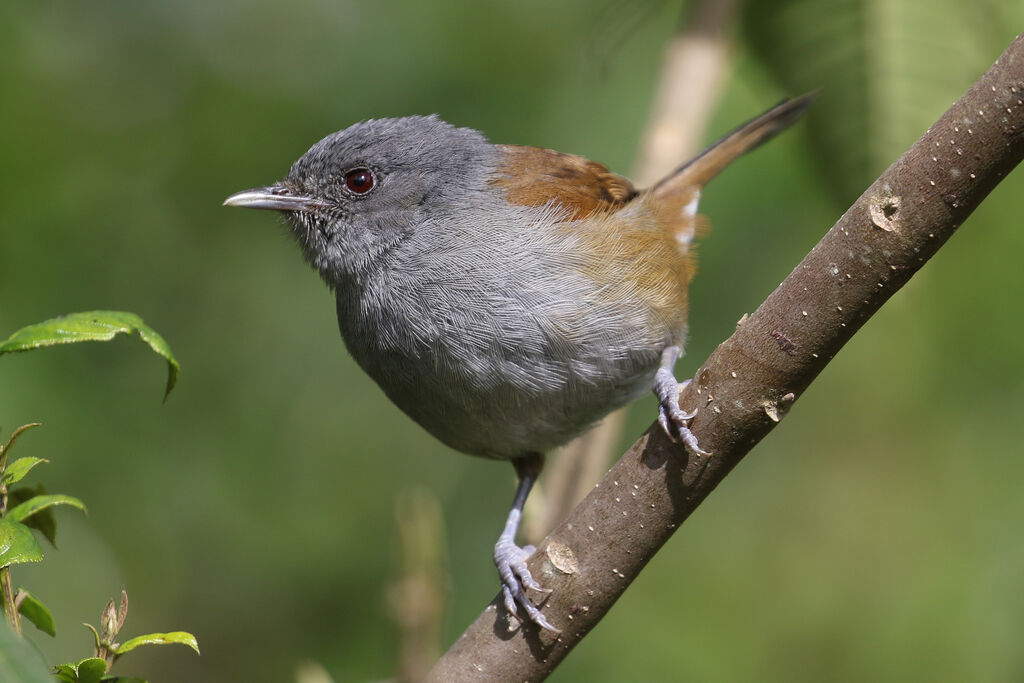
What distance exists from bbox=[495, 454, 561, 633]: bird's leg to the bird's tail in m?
1.46

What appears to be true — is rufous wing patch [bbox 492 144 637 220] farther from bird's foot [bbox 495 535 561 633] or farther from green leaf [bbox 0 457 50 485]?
green leaf [bbox 0 457 50 485]

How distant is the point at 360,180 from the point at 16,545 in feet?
9.12

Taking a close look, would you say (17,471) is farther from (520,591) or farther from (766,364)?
(766,364)

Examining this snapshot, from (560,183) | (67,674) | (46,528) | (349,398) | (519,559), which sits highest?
(560,183)

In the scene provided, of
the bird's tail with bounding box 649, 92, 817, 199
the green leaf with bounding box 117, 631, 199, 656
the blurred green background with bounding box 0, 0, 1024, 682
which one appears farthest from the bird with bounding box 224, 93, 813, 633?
the green leaf with bounding box 117, 631, 199, 656

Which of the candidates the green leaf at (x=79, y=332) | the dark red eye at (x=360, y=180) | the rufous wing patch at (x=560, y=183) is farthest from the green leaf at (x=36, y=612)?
the dark red eye at (x=360, y=180)

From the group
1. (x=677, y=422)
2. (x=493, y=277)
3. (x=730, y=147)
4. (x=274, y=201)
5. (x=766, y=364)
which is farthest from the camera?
(x=730, y=147)

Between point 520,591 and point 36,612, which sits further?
point 520,591

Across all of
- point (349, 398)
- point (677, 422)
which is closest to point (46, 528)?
point (677, 422)

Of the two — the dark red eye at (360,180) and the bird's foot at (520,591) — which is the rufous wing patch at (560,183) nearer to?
the dark red eye at (360,180)

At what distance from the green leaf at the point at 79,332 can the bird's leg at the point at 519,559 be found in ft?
4.08

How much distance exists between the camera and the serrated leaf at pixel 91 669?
70.9 inches

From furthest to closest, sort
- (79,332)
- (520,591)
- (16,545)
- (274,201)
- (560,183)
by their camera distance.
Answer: (274,201)
(560,183)
(520,591)
(79,332)
(16,545)

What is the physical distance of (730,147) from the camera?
4.99 m
